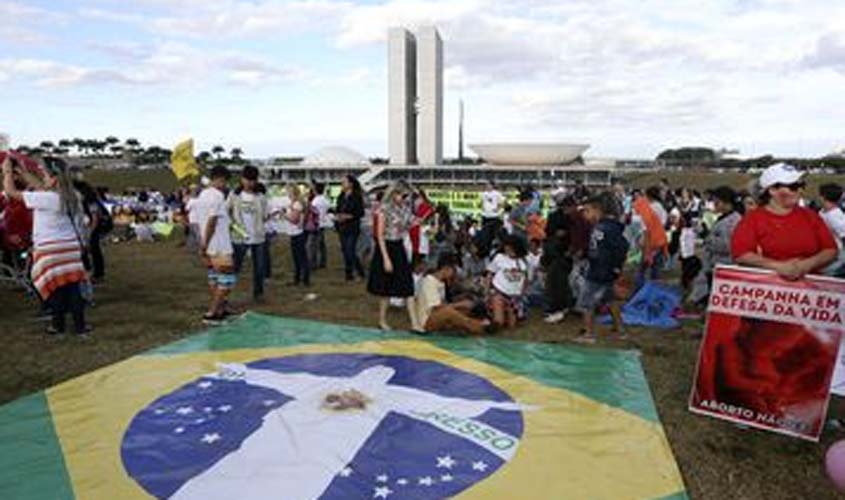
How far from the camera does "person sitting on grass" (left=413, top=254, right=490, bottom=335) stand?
23.6 feet

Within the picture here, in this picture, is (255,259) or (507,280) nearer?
(507,280)

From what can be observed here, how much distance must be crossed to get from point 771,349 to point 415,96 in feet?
264

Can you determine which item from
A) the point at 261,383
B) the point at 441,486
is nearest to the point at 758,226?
the point at 441,486

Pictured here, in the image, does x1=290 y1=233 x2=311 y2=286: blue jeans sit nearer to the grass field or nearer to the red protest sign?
the grass field

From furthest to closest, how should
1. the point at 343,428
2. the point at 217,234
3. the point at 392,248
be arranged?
the point at 217,234
the point at 392,248
the point at 343,428

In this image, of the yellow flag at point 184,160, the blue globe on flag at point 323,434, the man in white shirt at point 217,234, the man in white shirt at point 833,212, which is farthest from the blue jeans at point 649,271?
the yellow flag at point 184,160

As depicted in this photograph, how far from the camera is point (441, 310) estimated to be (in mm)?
7188

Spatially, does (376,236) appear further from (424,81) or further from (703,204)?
(424,81)

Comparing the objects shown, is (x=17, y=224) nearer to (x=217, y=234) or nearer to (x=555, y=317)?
(x=217, y=234)

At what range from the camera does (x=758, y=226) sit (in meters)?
4.72

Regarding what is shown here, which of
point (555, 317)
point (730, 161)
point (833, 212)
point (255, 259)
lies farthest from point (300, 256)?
point (730, 161)

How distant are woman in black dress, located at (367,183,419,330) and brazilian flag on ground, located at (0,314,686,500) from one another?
0.82 metres

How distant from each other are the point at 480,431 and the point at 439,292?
2966 mm

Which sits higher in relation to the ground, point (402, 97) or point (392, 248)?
point (402, 97)
